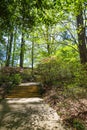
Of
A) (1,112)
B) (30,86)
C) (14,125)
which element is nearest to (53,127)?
(14,125)

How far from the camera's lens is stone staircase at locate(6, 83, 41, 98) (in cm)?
996

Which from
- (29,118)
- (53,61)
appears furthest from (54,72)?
(29,118)

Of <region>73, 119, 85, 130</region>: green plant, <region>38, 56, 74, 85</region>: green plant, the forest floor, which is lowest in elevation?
<region>73, 119, 85, 130</region>: green plant

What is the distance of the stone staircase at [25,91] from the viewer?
392 inches

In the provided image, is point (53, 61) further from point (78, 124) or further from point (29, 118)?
point (78, 124)

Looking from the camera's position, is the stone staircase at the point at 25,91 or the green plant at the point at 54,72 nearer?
the stone staircase at the point at 25,91

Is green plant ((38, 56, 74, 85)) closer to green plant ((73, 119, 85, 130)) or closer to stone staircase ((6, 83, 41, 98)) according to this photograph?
stone staircase ((6, 83, 41, 98))

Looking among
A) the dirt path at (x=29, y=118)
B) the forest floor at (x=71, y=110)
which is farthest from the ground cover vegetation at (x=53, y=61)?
the dirt path at (x=29, y=118)

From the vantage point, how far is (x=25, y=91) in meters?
10.5

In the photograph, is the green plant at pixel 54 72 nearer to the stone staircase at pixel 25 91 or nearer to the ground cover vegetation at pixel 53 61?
the ground cover vegetation at pixel 53 61

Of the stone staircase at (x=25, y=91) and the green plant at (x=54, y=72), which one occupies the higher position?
the green plant at (x=54, y=72)

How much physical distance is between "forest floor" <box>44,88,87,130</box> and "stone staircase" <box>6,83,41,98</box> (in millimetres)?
2091

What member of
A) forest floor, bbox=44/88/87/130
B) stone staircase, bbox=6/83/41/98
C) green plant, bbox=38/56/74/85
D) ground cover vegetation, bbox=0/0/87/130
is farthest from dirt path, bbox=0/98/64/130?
green plant, bbox=38/56/74/85

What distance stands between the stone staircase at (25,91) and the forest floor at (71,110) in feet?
6.86
